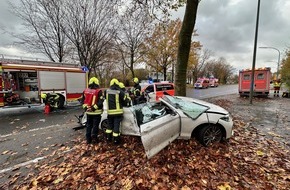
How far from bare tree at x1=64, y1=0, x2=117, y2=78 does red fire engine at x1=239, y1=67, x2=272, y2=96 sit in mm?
13768

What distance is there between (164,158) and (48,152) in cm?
299

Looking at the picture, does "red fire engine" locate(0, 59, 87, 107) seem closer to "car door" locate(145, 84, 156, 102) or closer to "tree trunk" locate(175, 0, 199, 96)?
"car door" locate(145, 84, 156, 102)

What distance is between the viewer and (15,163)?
3.67 m

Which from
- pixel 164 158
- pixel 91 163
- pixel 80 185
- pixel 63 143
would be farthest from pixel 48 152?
pixel 164 158

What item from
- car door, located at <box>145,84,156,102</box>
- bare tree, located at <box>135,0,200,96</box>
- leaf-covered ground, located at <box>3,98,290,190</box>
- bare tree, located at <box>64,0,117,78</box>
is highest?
bare tree, located at <box>64,0,117,78</box>

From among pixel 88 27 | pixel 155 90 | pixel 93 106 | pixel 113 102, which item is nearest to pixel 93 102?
pixel 93 106

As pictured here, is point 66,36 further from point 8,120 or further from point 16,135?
point 16,135

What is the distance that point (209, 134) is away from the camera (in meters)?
4.20

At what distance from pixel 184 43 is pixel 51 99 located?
330 inches

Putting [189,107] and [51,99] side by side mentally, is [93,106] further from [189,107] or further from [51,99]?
[51,99]

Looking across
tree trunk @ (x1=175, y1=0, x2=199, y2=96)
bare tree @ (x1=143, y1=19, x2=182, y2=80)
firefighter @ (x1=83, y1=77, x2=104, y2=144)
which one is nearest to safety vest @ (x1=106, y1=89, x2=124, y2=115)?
firefighter @ (x1=83, y1=77, x2=104, y2=144)

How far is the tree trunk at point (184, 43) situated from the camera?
577cm

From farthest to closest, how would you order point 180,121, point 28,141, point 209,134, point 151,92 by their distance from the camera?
1. point 151,92
2. point 28,141
3. point 209,134
4. point 180,121

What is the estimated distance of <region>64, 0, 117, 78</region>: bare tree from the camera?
1435 centimetres
